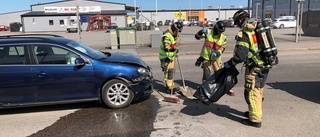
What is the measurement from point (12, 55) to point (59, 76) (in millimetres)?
942

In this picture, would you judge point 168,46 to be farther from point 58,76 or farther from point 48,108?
point 48,108

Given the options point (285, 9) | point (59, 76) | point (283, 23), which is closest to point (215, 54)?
point (59, 76)

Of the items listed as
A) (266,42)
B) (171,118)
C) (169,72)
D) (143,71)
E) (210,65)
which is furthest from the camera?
(210,65)

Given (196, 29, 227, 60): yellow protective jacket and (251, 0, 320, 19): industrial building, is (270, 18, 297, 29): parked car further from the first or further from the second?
(196, 29, 227, 60): yellow protective jacket

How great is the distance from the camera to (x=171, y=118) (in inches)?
179

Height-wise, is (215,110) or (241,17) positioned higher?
(241,17)

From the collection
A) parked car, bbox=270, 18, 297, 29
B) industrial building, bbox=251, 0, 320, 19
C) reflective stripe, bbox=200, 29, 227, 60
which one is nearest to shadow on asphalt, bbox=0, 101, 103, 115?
reflective stripe, bbox=200, 29, 227, 60

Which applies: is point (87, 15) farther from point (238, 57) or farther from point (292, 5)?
point (238, 57)

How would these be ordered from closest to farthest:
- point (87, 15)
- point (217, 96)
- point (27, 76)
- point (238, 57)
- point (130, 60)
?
point (238, 57)
point (217, 96)
point (27, 76)
point (130, 60)
point (87, 15)

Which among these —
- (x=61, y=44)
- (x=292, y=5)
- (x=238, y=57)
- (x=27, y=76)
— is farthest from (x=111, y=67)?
(x=292, y=5)

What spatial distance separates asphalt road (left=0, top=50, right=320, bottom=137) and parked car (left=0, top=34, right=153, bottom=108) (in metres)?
0.30

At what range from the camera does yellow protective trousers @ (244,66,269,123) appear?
3.93 m

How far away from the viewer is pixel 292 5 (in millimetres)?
57094

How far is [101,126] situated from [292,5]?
62024mm
